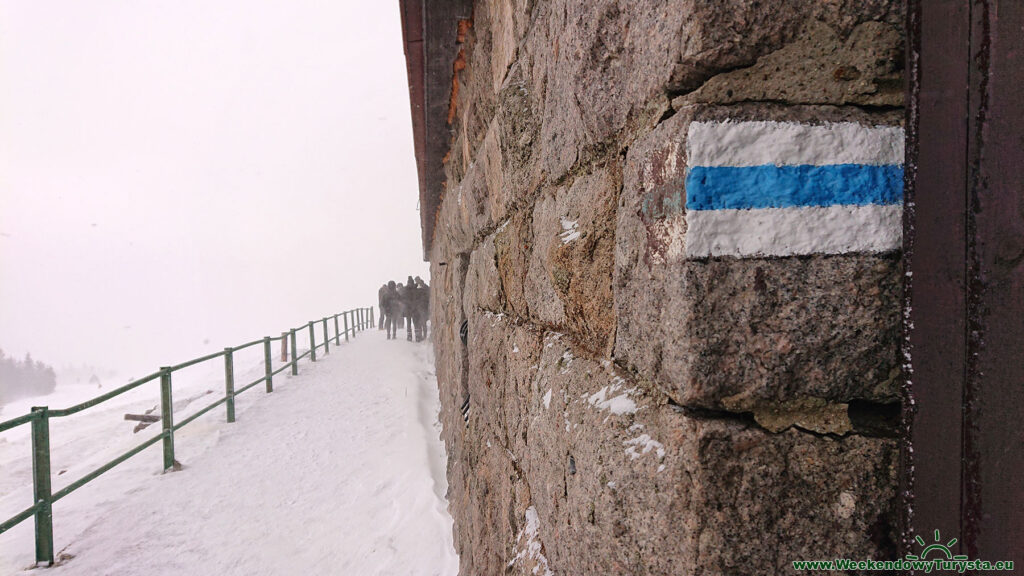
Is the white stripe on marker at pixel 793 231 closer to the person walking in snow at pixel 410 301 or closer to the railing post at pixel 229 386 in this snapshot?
the railing post at pixel 229 386

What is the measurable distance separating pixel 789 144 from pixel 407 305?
16.0 meters

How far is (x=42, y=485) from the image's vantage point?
296 centimetres

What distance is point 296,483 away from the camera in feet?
13.9

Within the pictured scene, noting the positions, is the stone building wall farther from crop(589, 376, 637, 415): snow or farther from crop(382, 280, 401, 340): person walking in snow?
crop(382, 280, 401, 340): person walking in snow

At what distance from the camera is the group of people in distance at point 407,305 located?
52.3ft

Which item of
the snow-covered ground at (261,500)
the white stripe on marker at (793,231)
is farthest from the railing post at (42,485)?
the white stripe on marker at (793,231)

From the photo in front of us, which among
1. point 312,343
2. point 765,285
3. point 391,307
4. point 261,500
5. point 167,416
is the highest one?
point 765,285

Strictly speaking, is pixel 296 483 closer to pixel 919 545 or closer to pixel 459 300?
pixel 459 300

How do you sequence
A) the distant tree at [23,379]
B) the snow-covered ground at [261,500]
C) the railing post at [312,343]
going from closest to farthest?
the snow-covered ground at [261,500] < the railing post at [312,343] < the distant tree at [23,379]

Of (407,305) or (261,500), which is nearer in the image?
(261,500)

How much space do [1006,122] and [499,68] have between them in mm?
1505

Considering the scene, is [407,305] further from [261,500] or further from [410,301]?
[261,500]

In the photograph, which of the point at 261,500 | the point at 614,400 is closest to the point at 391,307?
the point at 261,500

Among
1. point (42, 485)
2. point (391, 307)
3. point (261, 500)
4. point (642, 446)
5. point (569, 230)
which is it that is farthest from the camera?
point (391, 307)
